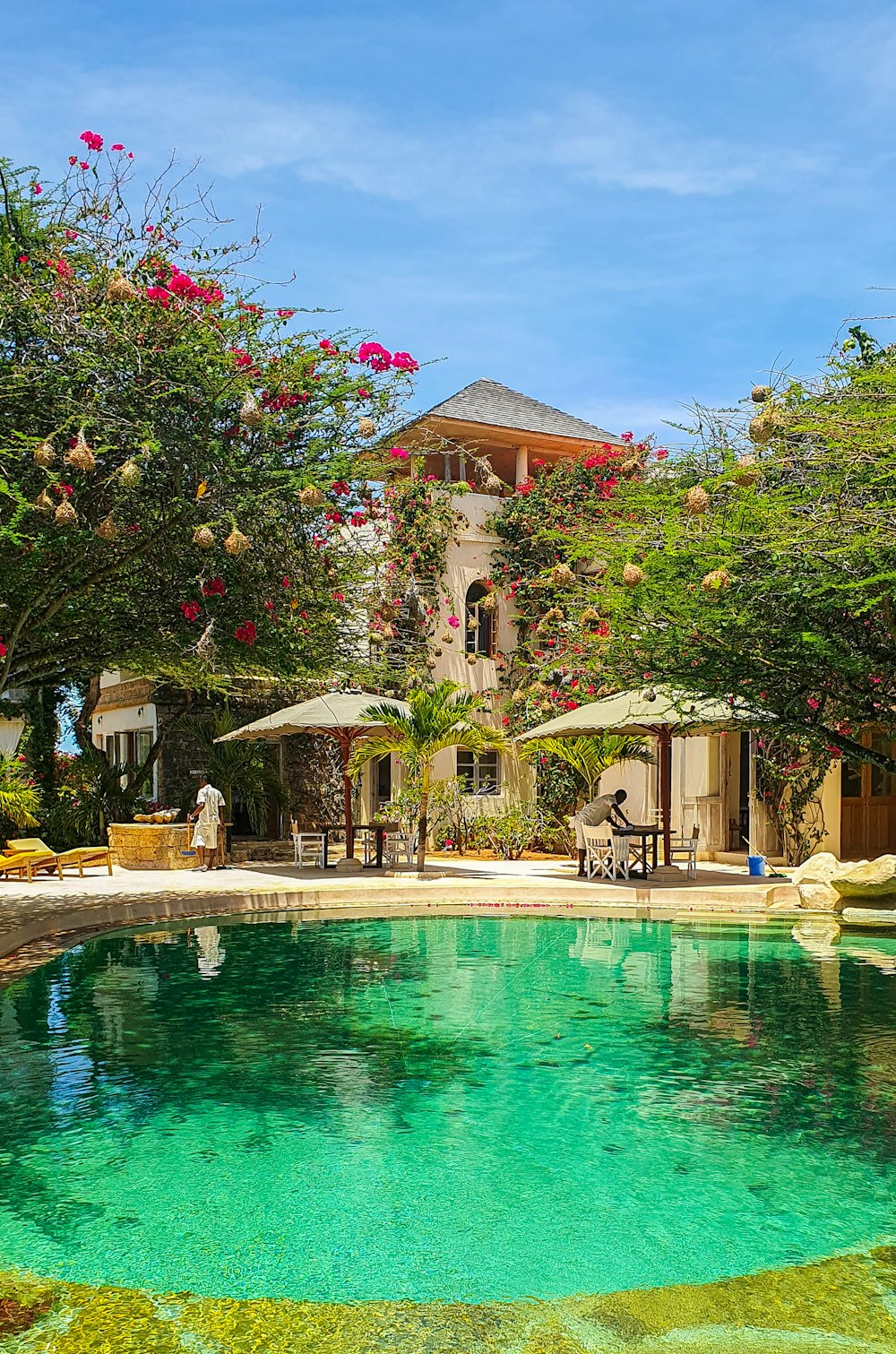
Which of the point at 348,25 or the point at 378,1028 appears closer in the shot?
the point at 378,1028

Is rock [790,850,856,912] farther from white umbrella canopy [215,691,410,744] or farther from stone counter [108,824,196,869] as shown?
stone counter [108,824,196,869]

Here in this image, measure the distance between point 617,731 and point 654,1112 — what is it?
11.0 metres

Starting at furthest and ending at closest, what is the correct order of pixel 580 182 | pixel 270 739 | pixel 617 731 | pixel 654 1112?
pixel 270 739, pixel 617 731, pixel 580 182, pixel 654 1112

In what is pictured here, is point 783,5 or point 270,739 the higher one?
point 783,5

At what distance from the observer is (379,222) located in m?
15.1

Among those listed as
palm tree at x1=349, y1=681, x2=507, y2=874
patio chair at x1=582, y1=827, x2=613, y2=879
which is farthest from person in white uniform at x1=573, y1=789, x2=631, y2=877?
palm tree at x1=349, y1=681, x2=507, y2=874

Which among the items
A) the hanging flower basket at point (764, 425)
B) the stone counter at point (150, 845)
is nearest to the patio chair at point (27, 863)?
the stone counter at point (150, 845)

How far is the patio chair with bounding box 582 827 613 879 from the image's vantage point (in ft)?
63.5

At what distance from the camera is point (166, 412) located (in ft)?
33.0

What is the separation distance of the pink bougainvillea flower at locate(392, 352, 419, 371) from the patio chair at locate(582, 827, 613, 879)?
10.4 meters

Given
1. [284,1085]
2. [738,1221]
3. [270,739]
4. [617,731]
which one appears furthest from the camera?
[270,739]

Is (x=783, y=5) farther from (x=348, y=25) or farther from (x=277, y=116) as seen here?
(x=277, y=116)

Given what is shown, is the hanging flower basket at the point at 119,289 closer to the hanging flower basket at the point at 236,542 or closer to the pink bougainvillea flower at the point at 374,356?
the hanging flower basket at the point at 236,542

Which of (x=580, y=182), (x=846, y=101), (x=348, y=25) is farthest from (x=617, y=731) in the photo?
(x=348, y=25)
